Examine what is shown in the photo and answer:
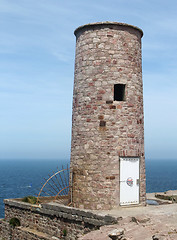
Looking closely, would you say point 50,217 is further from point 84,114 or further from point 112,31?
point 112,31

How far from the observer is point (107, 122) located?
44.1 feet

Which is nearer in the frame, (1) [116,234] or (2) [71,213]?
(1) [116,234]

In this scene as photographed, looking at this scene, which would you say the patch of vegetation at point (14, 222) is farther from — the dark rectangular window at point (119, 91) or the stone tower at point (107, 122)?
the dark rectangular window at point (119, 91)

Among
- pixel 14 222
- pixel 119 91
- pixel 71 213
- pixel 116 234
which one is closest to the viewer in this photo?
pixel 116 234

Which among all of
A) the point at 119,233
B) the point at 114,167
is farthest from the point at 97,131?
the point at 119,233

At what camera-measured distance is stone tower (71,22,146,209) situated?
43.7ft

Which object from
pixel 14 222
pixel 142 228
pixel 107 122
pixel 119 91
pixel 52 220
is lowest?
pixel 14 222

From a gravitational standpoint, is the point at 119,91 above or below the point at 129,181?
above

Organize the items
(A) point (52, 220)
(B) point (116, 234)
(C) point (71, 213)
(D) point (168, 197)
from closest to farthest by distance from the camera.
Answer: (B) point (116, 234), (C) point (71, 213), (A) point (52, 220), (D) point (168, 197)

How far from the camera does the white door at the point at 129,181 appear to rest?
44.0ft

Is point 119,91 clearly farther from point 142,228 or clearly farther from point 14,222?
point 14,222

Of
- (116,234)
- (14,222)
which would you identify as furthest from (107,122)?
(14,222)

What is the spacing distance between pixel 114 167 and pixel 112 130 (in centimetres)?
151

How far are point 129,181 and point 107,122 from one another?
2.65 meters
